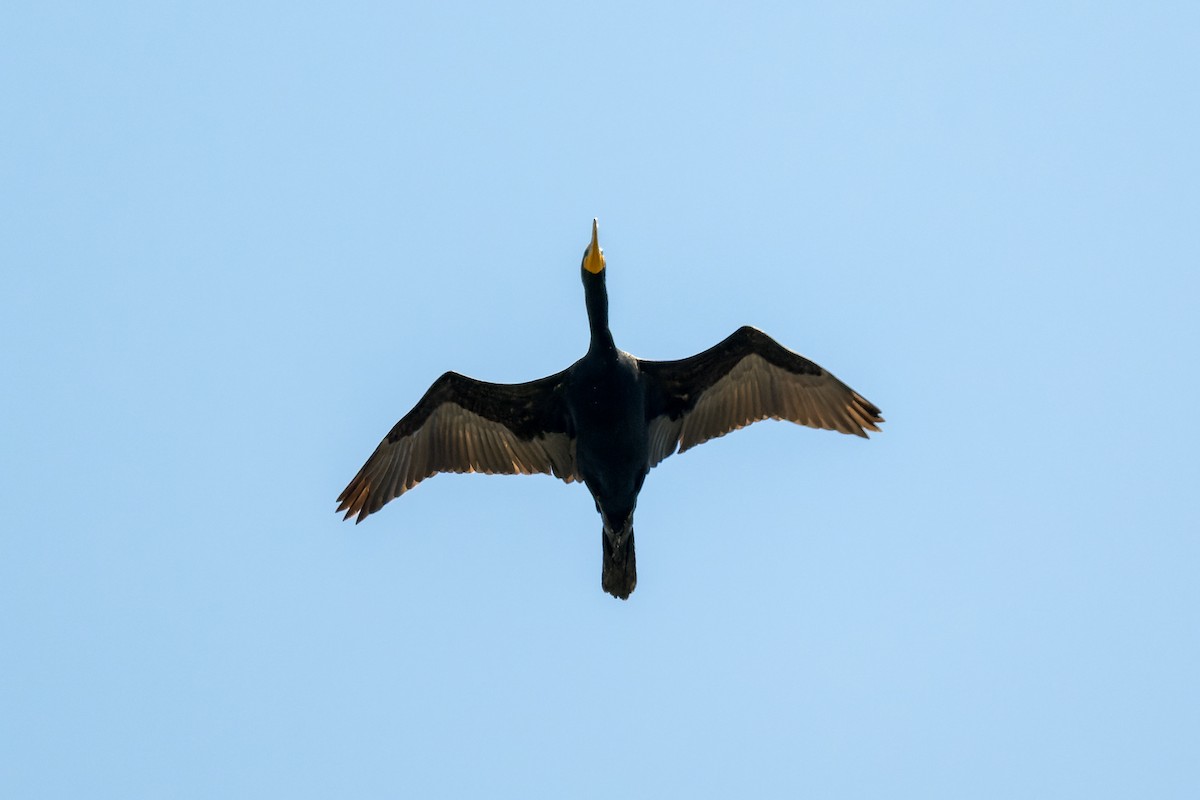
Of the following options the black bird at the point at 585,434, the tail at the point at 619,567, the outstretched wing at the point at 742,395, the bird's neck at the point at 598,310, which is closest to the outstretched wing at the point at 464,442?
the black bird at the point at 585,434

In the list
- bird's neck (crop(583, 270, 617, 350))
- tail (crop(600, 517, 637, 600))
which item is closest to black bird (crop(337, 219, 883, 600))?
tail (crop(600, 517, 637, 600))

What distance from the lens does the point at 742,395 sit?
15.4 metres

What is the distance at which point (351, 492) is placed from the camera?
15.4m

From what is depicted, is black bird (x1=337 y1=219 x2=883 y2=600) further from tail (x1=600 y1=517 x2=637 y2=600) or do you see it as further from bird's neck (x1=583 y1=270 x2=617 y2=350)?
bird's neck (x1=583 y1=270 x2=617 y2=350)

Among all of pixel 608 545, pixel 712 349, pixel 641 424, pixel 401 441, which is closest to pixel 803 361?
pixel 712 349

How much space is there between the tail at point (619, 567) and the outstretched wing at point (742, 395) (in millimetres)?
1071

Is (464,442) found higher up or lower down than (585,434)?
higher up

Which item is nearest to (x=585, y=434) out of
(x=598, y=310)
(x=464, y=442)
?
(x=598, y=310)

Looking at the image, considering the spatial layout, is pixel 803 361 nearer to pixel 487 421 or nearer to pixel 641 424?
pixel 641 424

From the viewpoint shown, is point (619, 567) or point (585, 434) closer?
point (585, 434)

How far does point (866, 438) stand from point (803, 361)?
46.8 inches

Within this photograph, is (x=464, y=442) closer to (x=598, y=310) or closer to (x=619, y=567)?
(x=619, y=567)

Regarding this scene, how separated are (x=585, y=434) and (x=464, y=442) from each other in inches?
73.7

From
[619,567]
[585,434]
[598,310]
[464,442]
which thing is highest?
[598,310]
